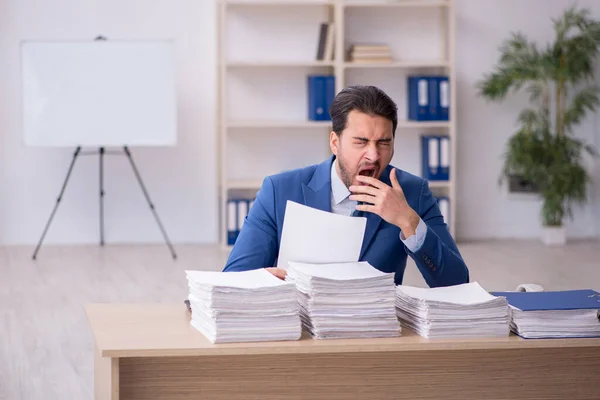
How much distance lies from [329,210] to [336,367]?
0.65 meters

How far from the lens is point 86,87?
664 centimetres

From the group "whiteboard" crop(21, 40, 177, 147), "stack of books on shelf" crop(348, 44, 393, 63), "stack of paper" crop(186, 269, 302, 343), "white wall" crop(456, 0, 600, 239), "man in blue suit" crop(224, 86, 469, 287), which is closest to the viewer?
"stack of paper" crop(186, 269, 302, 343)

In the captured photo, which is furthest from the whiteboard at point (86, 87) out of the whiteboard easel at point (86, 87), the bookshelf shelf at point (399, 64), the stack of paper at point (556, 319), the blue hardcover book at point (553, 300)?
the stack of paper at point (556, 319)

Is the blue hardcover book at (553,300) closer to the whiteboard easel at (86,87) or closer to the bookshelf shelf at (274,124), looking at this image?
the whiteboard easel at (86,87)

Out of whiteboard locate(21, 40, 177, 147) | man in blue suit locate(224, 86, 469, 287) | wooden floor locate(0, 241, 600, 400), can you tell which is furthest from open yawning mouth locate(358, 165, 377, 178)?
whiteboard locate(21, 40, 177, 147)

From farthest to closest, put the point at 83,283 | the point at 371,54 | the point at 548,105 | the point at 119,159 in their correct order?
the point at 548,105, the point at 119,159, the point at 371,54, the point at 83,283

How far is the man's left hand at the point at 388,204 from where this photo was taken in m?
2.38

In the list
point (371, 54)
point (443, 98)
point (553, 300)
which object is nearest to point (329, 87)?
point (371, 54)

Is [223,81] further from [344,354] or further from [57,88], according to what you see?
[344,354]

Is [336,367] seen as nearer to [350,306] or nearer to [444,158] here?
[350,306]

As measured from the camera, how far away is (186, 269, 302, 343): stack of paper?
1984 millimetres

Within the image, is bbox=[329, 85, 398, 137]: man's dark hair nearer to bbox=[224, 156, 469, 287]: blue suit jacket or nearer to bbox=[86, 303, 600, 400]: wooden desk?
bbox=[224, 156, 469, 287]: blue suit jacket

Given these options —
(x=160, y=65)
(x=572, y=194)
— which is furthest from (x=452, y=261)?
(x=572, y=194)

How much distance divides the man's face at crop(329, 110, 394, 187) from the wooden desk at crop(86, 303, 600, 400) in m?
0.54
